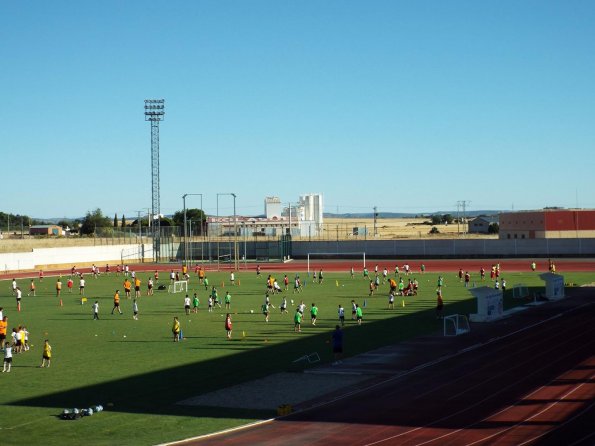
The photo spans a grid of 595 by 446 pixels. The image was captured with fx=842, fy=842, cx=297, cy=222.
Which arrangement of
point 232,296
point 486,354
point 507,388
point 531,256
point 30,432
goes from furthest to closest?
point 531,256 < point 232,296 < point 486,354 < point 507,388 < point 30,432

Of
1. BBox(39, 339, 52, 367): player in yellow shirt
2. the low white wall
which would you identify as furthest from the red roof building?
BBox(39, 339, 52, 367): player in yellow shirt

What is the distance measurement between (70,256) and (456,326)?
7126cm

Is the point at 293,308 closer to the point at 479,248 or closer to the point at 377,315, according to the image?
the point at 377,315

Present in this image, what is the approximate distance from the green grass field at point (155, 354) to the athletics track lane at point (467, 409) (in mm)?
2370

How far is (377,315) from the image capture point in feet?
156

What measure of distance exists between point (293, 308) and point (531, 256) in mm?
53360

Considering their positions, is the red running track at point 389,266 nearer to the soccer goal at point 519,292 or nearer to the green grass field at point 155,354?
the soccer goal at point 519,292

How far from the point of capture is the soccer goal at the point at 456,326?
39281mm

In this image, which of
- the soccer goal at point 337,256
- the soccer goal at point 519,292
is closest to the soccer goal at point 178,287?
the soccer goal at point 519,292

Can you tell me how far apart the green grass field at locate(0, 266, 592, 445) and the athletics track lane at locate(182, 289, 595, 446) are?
2.37 m

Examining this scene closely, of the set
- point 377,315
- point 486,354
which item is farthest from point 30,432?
point 377,315

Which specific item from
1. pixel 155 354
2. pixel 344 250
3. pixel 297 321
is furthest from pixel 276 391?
pixel 344 250

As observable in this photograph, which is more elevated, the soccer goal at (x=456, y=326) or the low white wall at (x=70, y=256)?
the low white wall at (x=70, y=256)

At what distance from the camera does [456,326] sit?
39469 mm
